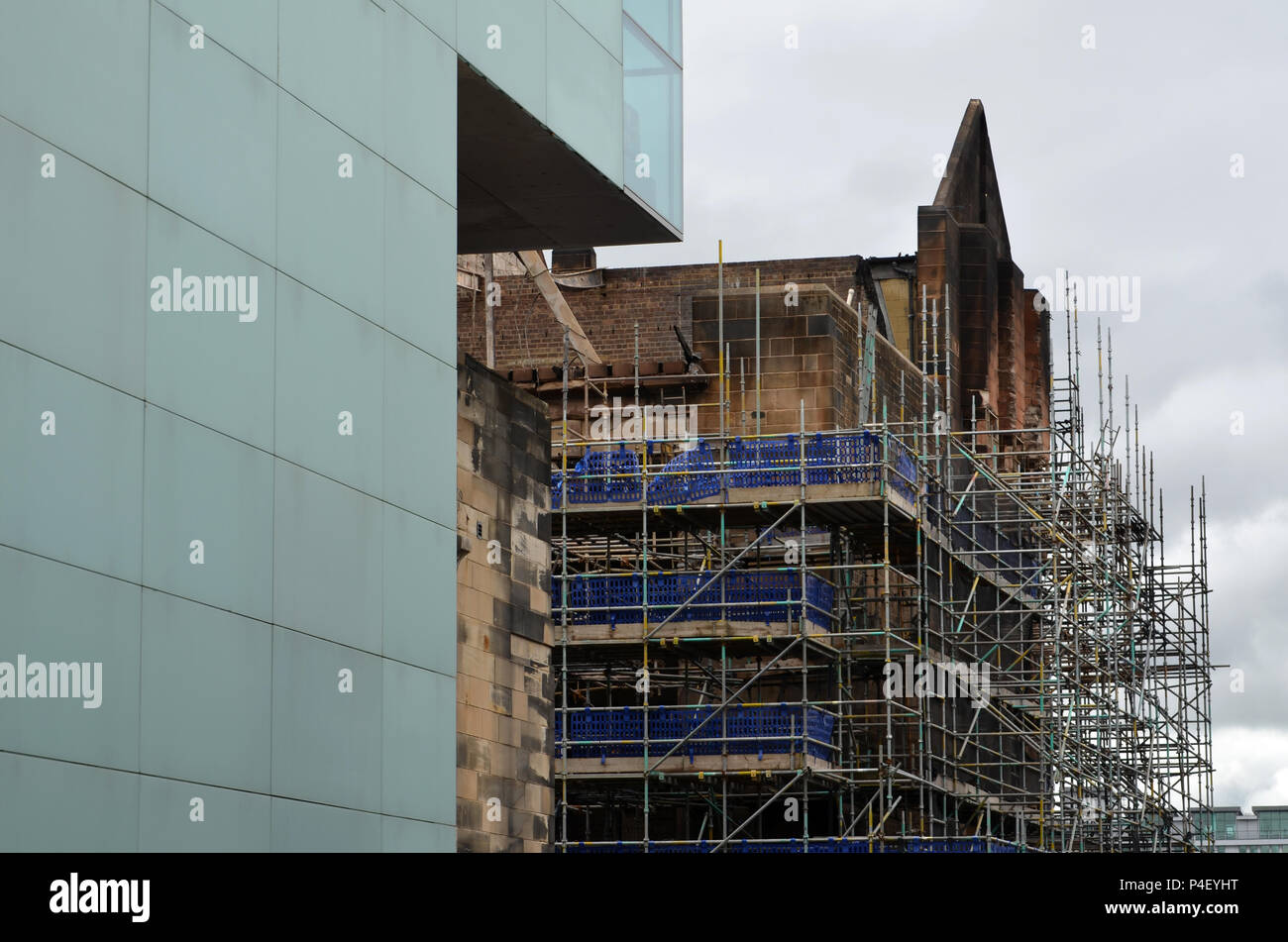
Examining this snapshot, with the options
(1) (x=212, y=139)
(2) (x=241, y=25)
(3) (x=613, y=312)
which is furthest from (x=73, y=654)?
(3) (x=613, y=312)

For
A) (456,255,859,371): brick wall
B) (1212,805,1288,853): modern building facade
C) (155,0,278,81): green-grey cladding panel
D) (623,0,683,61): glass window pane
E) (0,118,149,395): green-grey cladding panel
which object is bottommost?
(1212,805,1288,853): modern building facade

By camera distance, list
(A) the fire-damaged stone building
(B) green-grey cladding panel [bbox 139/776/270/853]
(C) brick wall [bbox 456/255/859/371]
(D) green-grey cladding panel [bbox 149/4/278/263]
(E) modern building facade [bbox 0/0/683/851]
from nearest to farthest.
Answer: (E) modern building facade [bbox 0/0/683/851] → (B) green-grey cladding panel [bbox 139/776/270/853] → (D) green-grey cladding panel [bbox 149/4/278/263] → (A) the fire-damaged stone building → (C) brick wall [bbox 456/255/859/371]

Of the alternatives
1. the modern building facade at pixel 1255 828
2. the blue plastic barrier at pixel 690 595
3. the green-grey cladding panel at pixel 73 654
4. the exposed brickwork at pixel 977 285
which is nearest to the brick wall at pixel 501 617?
the green-grey cladding panel at pixel 73 654

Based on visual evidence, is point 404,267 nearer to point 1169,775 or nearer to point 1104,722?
point 1104,722

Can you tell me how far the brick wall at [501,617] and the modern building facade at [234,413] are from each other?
430 cm

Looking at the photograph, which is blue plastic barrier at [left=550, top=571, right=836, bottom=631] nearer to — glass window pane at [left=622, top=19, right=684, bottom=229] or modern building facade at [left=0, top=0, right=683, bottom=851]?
glass window pane at [left=622, top=19, right=684, bottom=229]

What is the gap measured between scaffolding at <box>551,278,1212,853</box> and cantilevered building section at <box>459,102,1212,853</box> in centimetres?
8

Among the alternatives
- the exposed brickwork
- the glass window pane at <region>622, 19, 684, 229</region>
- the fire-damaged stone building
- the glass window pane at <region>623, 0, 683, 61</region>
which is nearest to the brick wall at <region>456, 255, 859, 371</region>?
the fire-damaged stone building

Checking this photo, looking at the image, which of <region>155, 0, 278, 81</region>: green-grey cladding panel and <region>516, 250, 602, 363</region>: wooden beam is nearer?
<region>155, 0, 278, 81</region>: green-grey cladding panel

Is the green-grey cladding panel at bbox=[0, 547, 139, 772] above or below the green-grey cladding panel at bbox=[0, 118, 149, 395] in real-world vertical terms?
below

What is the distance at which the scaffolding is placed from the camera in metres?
31.0

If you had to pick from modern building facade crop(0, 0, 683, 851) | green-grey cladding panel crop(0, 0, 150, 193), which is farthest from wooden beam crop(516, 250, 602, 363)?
green-grey cladding panel crop(0, 0, 150, 193)

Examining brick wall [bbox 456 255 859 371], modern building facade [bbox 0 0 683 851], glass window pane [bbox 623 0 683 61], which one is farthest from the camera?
brick wall [bbox 456 255 859 371]
